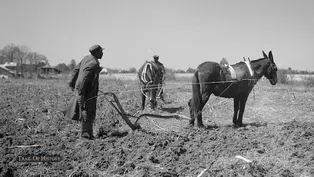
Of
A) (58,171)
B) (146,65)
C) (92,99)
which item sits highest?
(146,65)

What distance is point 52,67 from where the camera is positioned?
7519cm

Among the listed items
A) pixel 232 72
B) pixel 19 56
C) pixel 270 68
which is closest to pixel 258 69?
pixel 270 68

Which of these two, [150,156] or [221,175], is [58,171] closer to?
[150,156]

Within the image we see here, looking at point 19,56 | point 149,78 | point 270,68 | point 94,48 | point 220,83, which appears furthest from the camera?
point 19,56

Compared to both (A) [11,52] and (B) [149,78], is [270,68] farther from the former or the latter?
(A) [11,52]

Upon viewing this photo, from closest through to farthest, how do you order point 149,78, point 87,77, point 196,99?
point 87,77 < point 196,99 < point 149,78

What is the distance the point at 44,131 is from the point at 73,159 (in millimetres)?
2614

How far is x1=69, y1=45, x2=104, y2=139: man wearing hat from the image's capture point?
5.87m

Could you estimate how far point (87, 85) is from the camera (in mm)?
6035

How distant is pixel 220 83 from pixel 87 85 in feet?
12.3

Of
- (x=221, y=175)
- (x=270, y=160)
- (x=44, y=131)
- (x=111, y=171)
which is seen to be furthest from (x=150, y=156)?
(x=44, y=131)

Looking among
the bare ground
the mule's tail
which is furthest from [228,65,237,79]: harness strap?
the bare ground

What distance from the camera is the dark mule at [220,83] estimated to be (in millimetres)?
7277

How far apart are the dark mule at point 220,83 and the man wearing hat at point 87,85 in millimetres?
2679
